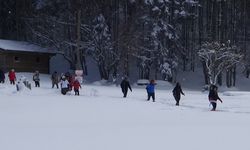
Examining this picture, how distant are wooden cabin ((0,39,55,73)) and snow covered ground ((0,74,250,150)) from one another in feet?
75.3

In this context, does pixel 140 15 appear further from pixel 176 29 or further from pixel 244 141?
pixel 244 141

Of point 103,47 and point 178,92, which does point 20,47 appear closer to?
point 103,47

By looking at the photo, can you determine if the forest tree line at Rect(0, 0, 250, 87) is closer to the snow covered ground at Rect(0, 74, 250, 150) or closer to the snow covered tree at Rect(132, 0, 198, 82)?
the snow covered tree at Rect(132, 0, 198, 82)

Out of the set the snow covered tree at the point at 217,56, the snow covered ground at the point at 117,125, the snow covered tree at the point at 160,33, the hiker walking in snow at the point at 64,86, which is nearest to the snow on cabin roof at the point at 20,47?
the snow covered tree at the point at 160,33

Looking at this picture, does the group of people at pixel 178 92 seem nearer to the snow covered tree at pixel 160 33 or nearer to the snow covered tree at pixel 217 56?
the snow covered tree at pixel 217 56

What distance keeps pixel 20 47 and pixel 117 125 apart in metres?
36.6

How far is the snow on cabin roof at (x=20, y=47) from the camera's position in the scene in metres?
50.4

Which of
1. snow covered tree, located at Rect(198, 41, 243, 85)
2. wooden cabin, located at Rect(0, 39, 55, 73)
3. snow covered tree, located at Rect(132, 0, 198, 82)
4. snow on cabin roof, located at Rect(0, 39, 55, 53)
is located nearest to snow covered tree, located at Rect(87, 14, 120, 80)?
snow covered tree, located at Rect(132, 0, 198, 82)

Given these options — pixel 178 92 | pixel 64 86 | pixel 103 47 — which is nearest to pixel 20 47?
pixel 103 47

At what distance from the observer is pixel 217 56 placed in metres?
45.6

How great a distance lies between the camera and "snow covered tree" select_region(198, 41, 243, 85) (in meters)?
44.7

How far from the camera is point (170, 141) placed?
14094mm

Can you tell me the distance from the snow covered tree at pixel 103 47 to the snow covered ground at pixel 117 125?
21.6 m

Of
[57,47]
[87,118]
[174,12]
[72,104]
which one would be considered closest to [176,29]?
[174,12]
